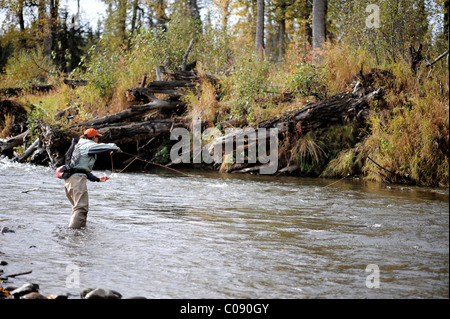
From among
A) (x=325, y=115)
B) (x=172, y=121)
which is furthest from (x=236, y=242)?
(x=172, y=121)

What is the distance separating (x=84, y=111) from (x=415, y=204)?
11.0 metres

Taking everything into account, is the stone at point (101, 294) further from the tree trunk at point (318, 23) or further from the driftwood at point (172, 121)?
the tree trunk at point (318, 23)

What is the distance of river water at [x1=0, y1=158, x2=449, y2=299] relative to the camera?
4066mm

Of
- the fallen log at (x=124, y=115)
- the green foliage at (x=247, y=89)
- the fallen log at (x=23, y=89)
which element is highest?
the fallen log at (x=23, y=89)

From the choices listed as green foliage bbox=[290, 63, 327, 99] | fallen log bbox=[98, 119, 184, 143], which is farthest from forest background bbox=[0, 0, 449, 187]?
fallen log bbox=[98, 119, 184, 143]

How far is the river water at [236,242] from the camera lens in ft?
13.3

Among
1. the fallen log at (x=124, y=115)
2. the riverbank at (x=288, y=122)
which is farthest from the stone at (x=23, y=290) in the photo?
the fallen log at (x=124, y=115)

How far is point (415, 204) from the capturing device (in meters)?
7.60

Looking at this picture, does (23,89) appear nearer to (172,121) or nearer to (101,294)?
(172,121)

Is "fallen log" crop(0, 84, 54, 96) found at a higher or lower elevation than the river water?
higher

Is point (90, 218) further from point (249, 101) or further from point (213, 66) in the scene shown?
point (213, 66)

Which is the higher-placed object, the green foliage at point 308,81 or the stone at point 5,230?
the green foliage at point 308,81

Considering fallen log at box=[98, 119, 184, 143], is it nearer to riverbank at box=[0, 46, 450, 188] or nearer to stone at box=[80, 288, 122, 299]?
riverbank at box=[0, 46, 450, 188]

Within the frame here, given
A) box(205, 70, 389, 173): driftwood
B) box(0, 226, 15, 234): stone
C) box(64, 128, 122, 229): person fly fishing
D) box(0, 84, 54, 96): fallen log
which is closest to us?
box(0, 226, 15, 234): stone
